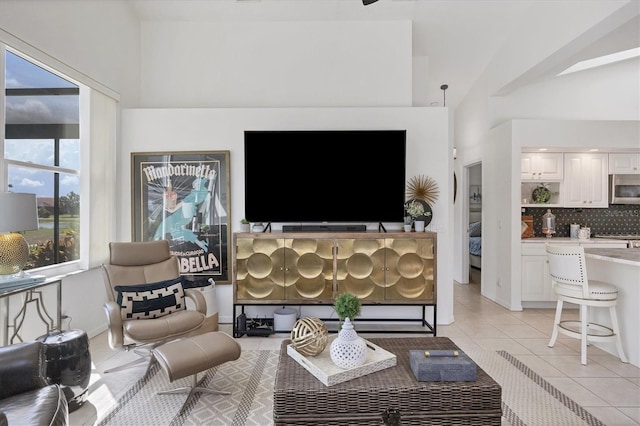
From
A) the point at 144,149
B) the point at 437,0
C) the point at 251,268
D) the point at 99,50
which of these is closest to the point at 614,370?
the point at 251,268

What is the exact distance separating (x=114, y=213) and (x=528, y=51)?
5.41 m

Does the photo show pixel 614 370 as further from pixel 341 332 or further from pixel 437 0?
pixel 437 0

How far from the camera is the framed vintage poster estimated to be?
4.16m

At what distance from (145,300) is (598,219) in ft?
20.2

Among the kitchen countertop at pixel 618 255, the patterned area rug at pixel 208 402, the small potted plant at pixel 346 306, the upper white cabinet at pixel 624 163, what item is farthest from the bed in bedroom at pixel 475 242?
the small potted plant at pixel 346 306

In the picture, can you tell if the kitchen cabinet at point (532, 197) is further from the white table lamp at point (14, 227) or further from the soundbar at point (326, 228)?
the white table lamp at point (14, 227)

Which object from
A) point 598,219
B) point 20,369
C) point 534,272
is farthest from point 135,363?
point 598,219

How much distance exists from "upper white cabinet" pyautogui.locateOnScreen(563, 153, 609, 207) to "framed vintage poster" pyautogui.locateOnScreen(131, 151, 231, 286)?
4.83m

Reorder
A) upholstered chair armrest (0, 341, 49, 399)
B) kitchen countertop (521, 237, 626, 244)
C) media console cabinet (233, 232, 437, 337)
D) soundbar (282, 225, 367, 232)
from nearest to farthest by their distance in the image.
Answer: upholstered chair armrest (0, 341, 49, 399) < media console cabinet (233, 232, 437, 337) < soundbar (282, 225, 367, 232) < kitchen countertop (521, 237, 626, 244)

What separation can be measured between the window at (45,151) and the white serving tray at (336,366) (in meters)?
2.74

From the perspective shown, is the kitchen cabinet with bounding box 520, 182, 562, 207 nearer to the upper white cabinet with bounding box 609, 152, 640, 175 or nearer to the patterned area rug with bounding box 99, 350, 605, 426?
the upper white cabinet with bounding box 609, 152, 640, 175

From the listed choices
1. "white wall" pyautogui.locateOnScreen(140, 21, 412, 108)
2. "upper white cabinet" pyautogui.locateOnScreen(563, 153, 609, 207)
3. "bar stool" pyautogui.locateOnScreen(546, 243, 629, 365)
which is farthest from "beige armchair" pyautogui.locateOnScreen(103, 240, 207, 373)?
"upper white cabinet" pyautogui.locateOnScreen(563, 153, 609, 207)

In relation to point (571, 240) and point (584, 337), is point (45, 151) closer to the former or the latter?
point (584, 337)

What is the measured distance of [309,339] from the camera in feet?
6.77
